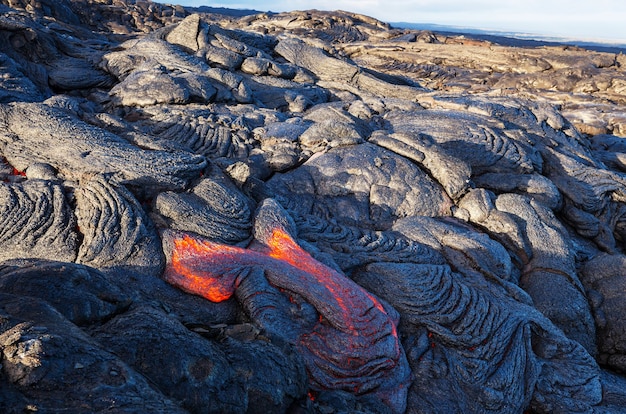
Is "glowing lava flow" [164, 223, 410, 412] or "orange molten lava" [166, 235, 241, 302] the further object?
"orange molten lava" [166, 235, 241, 302]

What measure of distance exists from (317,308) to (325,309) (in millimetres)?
105

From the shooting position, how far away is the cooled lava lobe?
5.32 m

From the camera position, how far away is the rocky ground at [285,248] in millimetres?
3539

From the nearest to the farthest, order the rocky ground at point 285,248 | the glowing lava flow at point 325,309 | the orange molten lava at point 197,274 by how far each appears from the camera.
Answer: the rocky ground at point 285,248
the glowing lava flow at point 325,309
the orange molten lava at point 197,274

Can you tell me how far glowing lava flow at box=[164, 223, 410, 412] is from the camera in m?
5.30

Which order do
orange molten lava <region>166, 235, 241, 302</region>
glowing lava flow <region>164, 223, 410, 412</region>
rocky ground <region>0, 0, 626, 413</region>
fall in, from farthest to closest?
orange molten lava <region>166, 235, 241, 302</region>
glowing lava flow <region>164, 223, 410, 412</region>
rocky ground <region>0, 0, 626, 413</region>

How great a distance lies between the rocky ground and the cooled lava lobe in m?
0.03

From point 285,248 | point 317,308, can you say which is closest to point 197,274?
point 285,248

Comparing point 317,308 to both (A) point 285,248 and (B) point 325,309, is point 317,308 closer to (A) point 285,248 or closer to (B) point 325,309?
(B) point 325,309

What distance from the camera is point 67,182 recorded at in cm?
654

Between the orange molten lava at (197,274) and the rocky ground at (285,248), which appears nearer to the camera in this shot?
the rocky ground at (285,248)

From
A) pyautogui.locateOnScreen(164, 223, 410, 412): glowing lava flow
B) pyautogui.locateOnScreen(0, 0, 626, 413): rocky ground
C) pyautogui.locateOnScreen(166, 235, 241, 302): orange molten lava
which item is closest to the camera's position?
pyautogui.locateOnScreen(0, 0, 626, 413): rocky ground

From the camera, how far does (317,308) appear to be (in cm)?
569

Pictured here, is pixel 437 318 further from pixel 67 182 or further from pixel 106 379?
pixel 67 182
